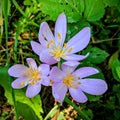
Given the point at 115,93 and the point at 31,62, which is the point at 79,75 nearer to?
the point at 31,62

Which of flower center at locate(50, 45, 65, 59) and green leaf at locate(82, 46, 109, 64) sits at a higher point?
flower center at locate(50, 45, 65, 59)

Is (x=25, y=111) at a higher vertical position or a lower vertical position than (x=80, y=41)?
lower

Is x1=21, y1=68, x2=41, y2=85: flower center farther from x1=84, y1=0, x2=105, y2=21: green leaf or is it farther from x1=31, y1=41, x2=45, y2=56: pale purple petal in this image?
x1=84, y1=0, x2=105, y2=21: green leaf

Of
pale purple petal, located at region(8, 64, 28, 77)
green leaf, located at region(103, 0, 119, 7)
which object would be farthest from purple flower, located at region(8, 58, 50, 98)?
green leaf, located at region(103, 0, 119, 7)

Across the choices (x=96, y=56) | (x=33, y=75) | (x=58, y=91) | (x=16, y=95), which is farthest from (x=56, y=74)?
(x=16, y=95)

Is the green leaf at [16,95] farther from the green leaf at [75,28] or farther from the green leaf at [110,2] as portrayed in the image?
the green leaf at [110,2]

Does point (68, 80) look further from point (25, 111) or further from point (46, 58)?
point (25, 111)
